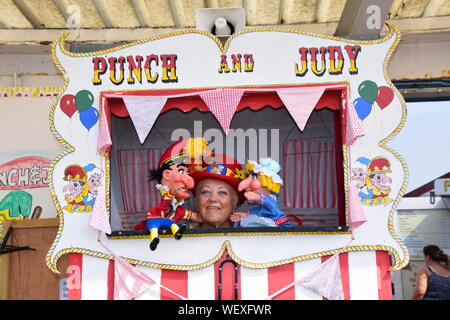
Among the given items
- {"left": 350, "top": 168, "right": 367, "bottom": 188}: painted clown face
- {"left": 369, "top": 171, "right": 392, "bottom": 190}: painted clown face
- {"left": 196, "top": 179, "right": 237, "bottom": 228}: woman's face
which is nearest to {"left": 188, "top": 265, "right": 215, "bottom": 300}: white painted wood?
{"left": 196, "top": 179, "right": 237, "bottom": 228}: woman's face

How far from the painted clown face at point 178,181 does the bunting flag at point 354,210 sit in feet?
3.71

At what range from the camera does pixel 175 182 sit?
4309mm

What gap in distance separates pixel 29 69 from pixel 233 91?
11.3 feet

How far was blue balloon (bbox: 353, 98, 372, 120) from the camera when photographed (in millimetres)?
4070

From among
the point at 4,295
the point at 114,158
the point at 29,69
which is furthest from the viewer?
the point at 29,69

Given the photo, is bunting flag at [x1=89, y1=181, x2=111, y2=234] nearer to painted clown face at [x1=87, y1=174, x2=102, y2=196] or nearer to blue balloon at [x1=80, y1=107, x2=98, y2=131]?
painted clown face at [x1=87, y1=174, x2=102, y2=196]

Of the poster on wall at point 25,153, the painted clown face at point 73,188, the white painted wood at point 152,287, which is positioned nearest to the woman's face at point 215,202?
the white painted wood at point 152,287

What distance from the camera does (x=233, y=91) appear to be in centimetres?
410

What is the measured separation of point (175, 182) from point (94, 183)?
0.57 metres

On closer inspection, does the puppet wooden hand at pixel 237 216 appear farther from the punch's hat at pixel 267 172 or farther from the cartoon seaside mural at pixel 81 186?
the cartoon seaside mural at pixel 81 186

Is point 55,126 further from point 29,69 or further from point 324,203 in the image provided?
point 29,69

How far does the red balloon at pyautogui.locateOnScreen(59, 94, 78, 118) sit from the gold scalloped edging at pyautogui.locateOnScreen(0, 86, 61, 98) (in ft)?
8.28

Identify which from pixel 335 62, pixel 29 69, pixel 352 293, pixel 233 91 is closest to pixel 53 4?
pixel 29 69

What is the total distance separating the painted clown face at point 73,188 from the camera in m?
4.11
